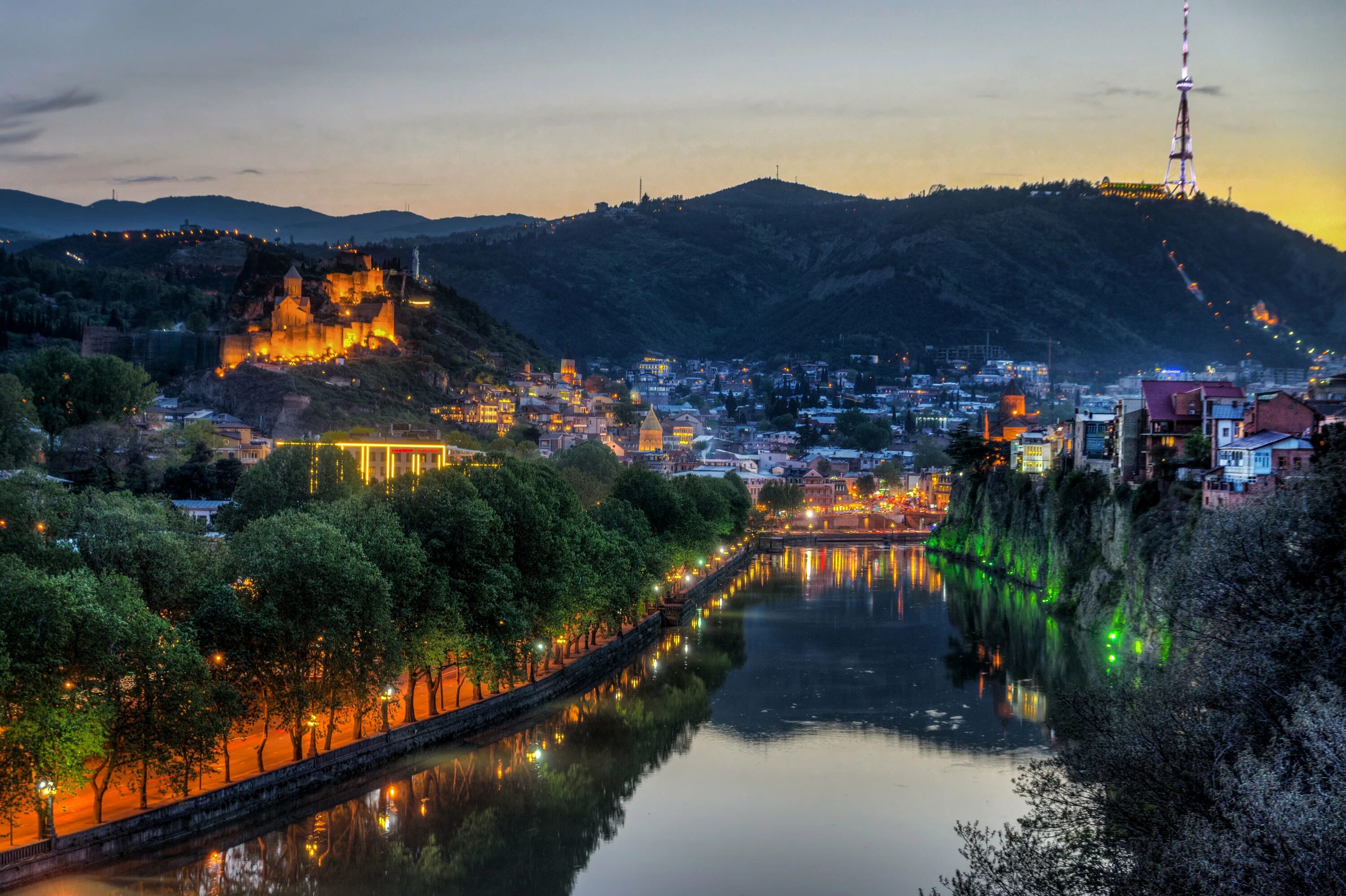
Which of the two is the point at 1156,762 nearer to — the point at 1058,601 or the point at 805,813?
the point at 805,813

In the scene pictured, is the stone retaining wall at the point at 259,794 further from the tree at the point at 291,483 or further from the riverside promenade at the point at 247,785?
the tree at the point at 291,483

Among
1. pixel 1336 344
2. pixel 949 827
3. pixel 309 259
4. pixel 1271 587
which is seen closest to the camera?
pixel 1271 587

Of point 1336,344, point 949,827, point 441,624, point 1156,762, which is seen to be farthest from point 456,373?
point 1336,344

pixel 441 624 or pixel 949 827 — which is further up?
pixel 441 624

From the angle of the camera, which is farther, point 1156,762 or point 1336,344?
point 1336,344

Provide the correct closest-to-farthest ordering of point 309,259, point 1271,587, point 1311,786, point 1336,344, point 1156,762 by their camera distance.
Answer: point 1311,786
point 1156,762
point 1271,587
point 309,259
point 1336,344

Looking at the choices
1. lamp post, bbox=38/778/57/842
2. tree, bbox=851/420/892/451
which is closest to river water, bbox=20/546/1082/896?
lamp post, bbox=38/778/57/842
